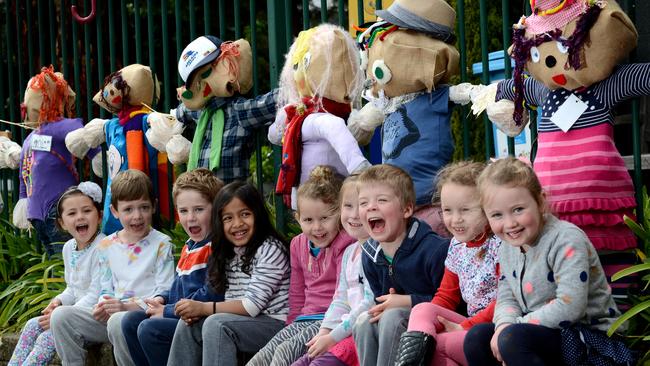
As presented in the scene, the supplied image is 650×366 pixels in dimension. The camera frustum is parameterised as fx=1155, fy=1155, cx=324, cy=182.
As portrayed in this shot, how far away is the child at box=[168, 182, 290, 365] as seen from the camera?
5176 millimetres

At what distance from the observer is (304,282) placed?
17.6ft

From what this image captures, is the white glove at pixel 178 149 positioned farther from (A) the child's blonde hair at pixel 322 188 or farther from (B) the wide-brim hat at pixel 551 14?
(B) the wide-brim hat at pixel 551 14

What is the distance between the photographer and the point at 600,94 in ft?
14.9

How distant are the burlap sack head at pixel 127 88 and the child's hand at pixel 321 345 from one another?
2657 millimetres

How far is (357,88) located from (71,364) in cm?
205

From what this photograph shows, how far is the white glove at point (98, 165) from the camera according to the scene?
24.2 feet

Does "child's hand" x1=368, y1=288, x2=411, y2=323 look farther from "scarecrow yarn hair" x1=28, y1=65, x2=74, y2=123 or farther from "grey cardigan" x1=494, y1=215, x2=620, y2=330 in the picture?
"scarecrow yarn hair" x1=28, y1=65, x2=74, y2=123

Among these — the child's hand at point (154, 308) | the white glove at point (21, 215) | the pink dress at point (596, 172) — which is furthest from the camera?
the white glove at point (21, 215)

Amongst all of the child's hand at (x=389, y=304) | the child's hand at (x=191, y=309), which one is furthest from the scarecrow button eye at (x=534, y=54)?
the child's hand at (x=191, y=309)

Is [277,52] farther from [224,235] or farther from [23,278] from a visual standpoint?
[23,278]

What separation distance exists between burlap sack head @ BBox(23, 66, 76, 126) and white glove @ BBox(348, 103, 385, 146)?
2585 mm

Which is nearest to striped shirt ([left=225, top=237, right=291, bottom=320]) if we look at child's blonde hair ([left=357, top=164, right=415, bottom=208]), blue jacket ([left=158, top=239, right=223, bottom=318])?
blue jacket ([left=158, top=239, right=223, bottom=318])

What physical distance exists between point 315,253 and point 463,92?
3.25ft

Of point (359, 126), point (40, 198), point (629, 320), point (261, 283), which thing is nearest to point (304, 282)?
point (261, 283)
